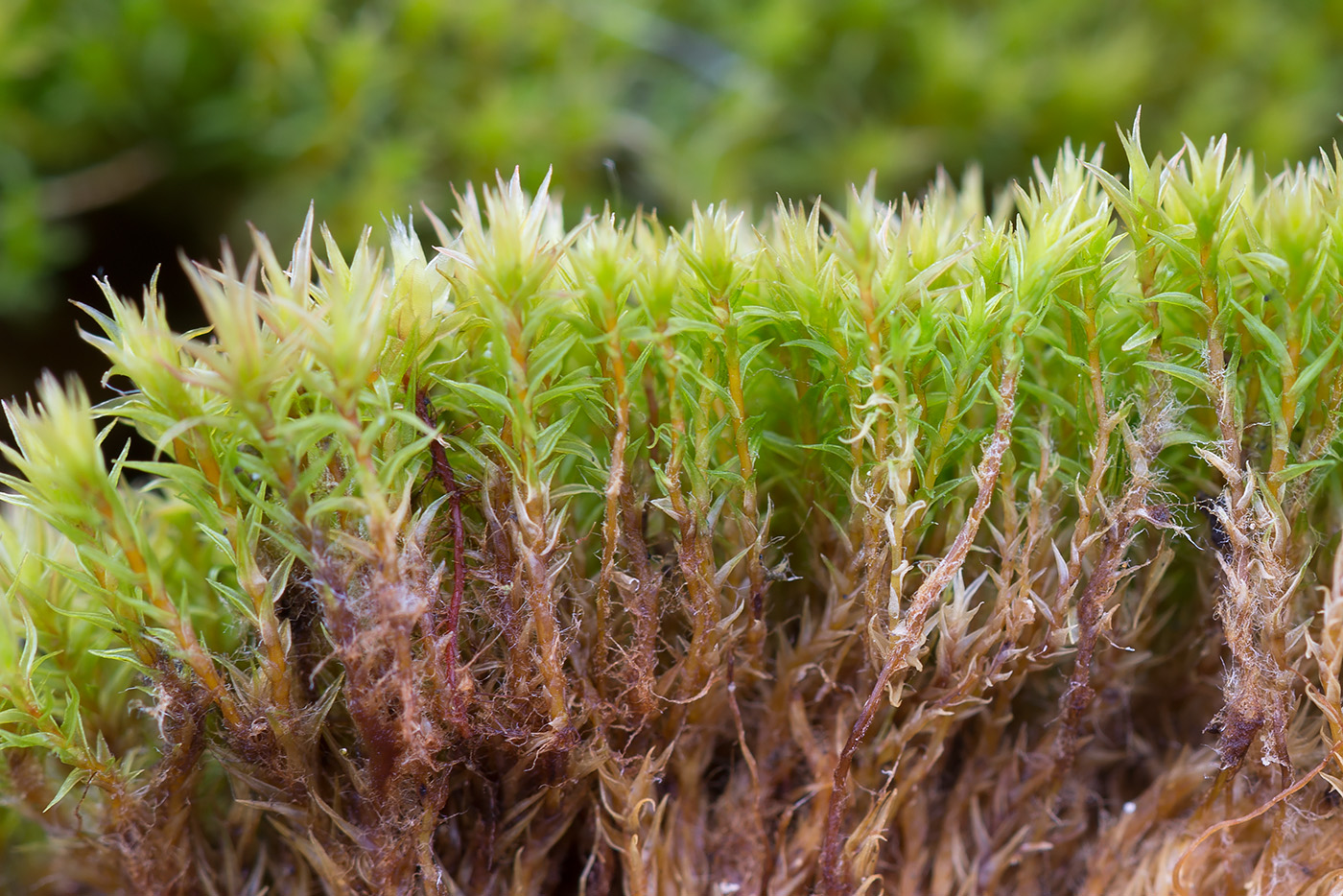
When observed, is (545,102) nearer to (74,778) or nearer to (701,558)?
(701,558)

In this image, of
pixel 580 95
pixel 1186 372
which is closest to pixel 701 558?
pixel 1186 372

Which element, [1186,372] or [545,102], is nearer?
[1186,372]

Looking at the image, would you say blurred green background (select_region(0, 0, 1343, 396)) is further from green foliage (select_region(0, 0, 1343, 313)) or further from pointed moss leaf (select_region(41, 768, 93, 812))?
pointed moss leaf (select_region(41, 768, 93, 812))

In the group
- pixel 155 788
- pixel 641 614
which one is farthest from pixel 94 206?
pixel 641 614

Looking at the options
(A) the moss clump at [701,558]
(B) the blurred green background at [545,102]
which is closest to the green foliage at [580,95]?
(B) the blurred green background at [545,102]

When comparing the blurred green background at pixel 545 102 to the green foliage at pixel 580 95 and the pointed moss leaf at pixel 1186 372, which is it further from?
the pointed moss leaf at pixel 1186 372

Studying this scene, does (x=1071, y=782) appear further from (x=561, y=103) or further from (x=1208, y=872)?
(x=561, y=103)
